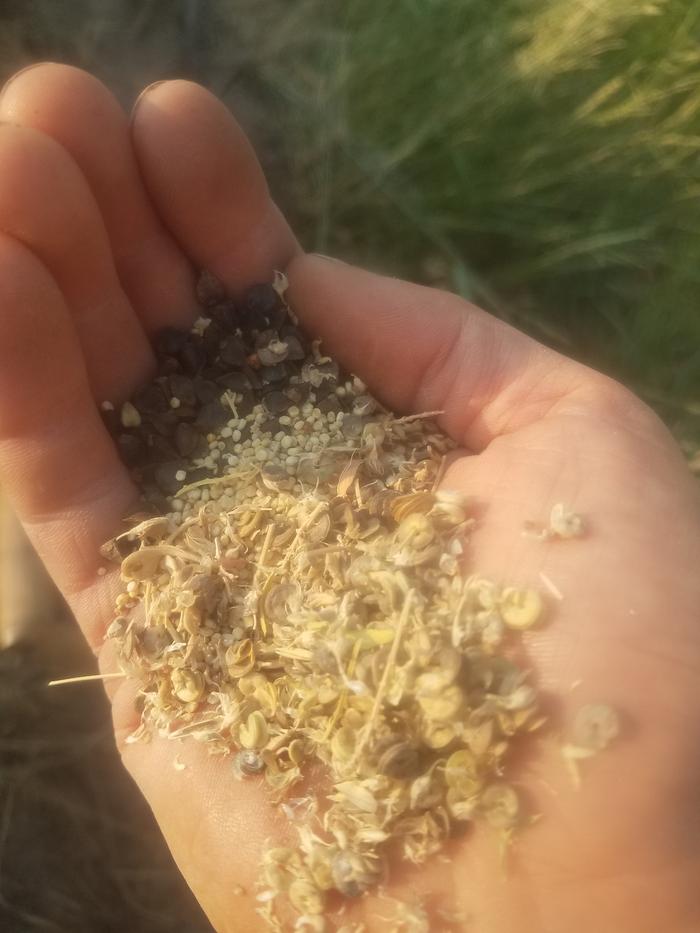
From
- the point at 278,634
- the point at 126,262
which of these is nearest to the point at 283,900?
the point at 278,634

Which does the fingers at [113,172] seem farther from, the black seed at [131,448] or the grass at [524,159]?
the grass at [524,159]

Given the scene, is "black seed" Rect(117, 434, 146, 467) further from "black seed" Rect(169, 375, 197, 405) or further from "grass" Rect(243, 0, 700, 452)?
"grass" Rect(243, 0, 700, 452)

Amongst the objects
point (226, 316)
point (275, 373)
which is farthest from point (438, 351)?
point (226, 316)

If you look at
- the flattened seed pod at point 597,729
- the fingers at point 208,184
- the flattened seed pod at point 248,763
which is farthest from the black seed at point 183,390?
the flattened seed pod at point 597,729

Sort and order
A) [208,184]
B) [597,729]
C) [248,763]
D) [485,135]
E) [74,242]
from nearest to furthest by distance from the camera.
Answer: [597,729], [248,763], [74,242], [208,184], [485,135]

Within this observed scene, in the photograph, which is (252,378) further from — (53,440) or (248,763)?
(248,763)

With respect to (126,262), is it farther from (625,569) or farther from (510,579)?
(625,569)
